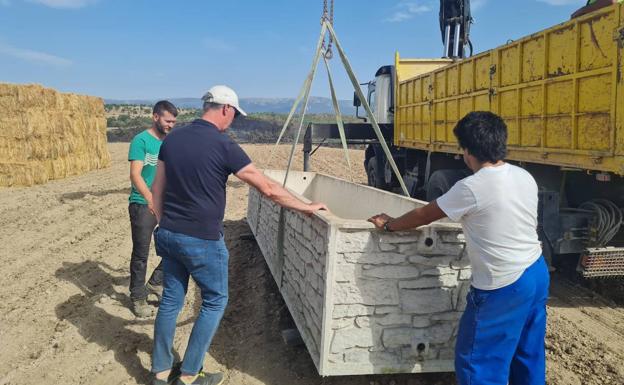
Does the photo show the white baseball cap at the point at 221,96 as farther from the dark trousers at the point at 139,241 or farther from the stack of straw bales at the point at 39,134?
Result: the stack of straw bales at the point at 39,134

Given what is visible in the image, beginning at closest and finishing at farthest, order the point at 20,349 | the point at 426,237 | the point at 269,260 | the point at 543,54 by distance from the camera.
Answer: the point at 426,237, the point at 20,349, the point at 543,54, the point at 269,260

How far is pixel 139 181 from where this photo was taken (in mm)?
4184

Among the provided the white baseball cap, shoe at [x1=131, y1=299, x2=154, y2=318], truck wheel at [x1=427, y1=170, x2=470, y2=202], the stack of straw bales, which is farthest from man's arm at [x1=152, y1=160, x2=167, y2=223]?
the stack of straw bales

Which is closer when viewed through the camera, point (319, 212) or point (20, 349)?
point (319, 212)

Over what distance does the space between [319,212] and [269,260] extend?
2093 millimetres

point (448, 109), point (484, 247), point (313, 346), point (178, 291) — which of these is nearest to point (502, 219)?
point (484, 247)

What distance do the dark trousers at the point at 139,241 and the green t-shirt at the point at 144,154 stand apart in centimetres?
10

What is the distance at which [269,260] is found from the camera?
5223 mm

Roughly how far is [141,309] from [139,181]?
1.23 metres

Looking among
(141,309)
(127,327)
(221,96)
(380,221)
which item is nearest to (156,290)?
(141,309)

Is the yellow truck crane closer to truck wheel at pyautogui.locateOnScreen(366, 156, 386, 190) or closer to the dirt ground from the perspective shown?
the dirt ground

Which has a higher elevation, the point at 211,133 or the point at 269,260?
the point at 211,133

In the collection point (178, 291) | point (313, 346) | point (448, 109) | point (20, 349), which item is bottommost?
point (20, 349)

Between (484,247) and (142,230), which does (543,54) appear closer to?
(484,247)
